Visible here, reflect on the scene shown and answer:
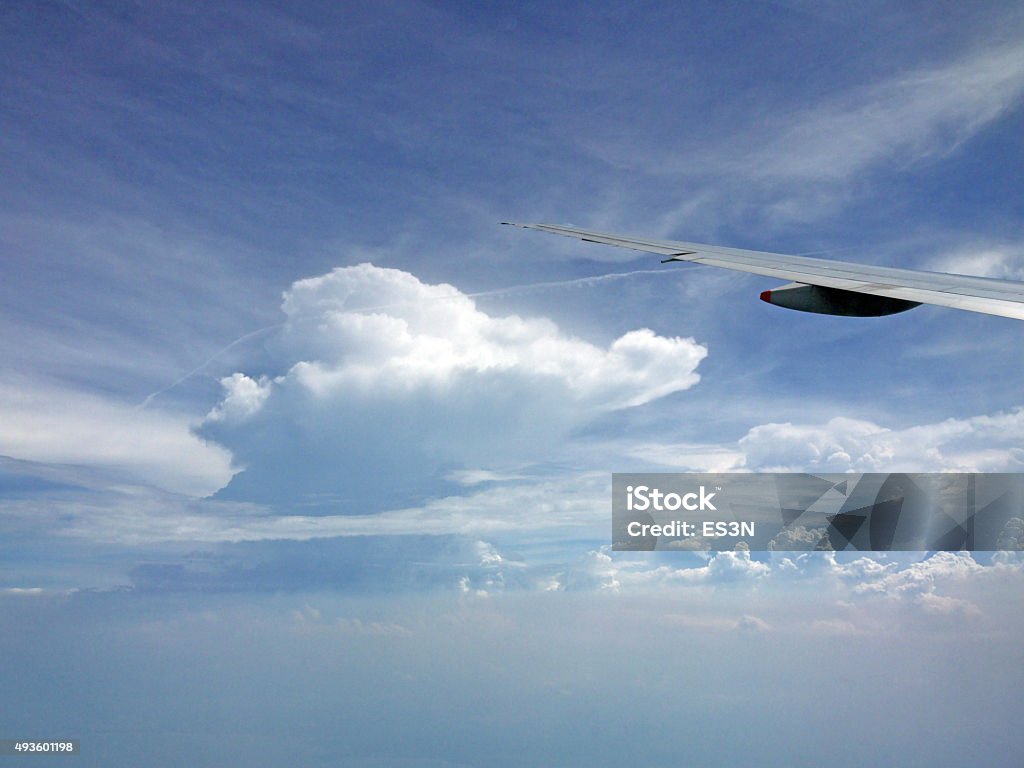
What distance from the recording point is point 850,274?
1339 centimetres

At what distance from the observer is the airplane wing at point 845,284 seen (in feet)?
34.8

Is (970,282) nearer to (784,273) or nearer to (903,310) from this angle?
(903,310)

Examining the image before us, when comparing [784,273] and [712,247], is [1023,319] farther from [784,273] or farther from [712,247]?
[712,247]

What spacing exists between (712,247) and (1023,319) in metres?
8.26

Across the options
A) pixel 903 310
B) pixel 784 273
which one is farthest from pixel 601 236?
pixel 903 310

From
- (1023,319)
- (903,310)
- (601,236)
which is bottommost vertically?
(1023,319)

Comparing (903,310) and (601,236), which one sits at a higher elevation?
(601,236)

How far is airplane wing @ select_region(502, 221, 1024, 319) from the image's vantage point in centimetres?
1062

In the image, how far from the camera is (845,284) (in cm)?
1185

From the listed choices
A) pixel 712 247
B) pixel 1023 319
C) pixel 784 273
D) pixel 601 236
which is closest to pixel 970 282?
pixel 784 273

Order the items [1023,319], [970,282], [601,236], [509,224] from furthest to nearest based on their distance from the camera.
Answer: [509,224] < [601,236] < [970,282] < [1023,319]

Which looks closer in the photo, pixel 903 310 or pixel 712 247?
pixel 903 310

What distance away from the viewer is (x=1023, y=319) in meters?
9.15

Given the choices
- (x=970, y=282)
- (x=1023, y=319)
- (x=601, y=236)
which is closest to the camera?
(x=1023, y=319)
